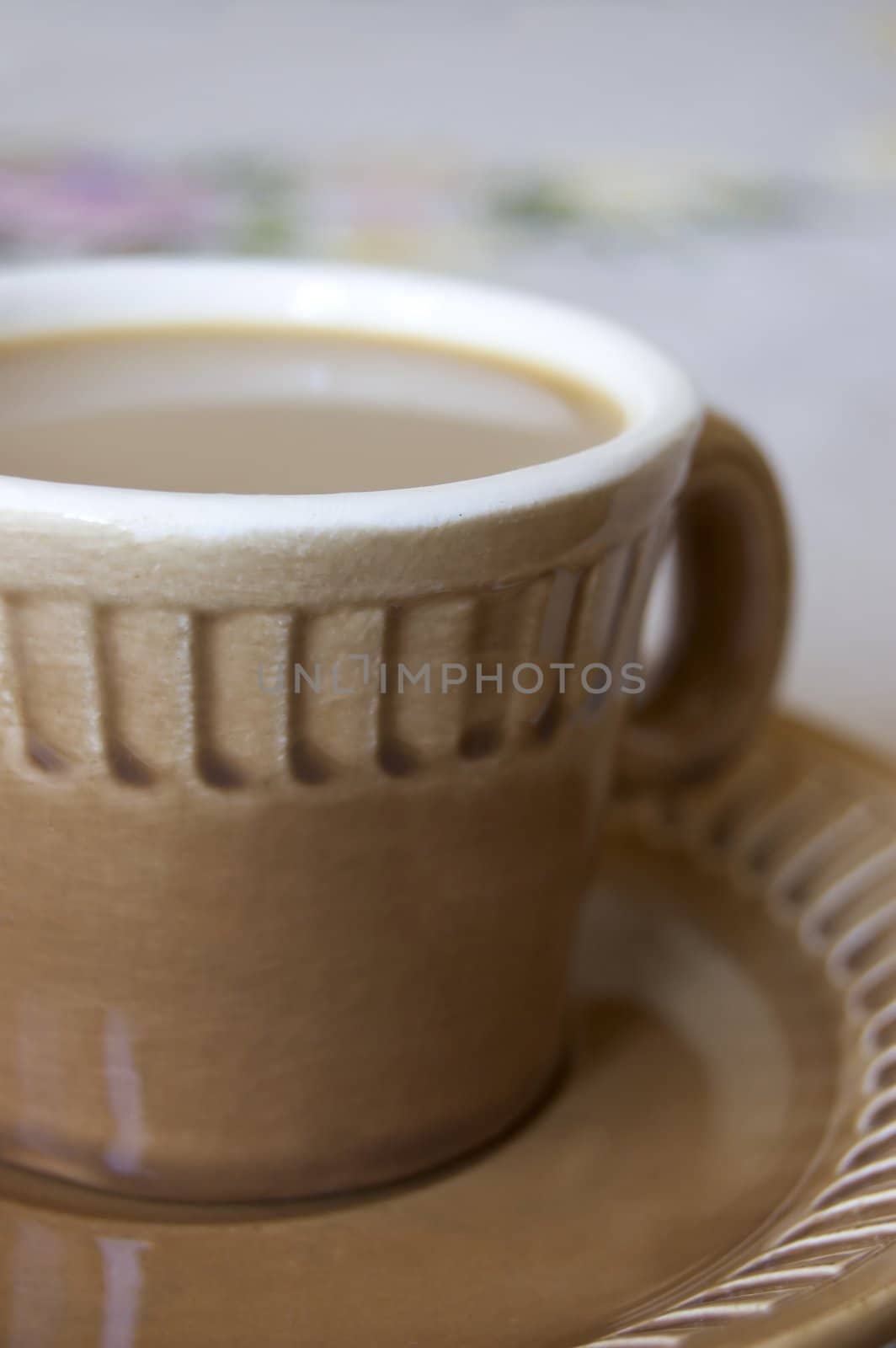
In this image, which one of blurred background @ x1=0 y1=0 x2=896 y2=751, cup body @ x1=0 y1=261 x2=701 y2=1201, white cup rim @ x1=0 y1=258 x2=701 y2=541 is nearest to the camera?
cup body @ x1=0 y1=261 x2=701 y2=1201

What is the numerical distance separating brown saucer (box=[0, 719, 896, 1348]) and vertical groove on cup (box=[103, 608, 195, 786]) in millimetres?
139

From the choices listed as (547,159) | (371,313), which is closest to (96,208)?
(547,159)

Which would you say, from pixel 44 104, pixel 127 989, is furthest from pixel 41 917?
pixel 44 104

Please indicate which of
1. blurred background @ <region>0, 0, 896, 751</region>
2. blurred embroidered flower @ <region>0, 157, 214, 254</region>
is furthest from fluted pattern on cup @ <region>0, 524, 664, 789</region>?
blurred embroidered flower @ <region>0, 157, 214, 254</region>

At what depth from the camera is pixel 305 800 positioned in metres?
0.39

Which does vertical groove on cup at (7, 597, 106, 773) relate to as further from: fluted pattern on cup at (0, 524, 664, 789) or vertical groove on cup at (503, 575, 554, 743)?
vertical groove on cup at (503, 575, 554, 743)

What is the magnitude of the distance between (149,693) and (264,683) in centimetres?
3

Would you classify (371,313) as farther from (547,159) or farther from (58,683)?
(547,159)

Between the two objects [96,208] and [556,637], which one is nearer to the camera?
[556,637]

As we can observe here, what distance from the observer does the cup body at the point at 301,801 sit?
1.19 ft

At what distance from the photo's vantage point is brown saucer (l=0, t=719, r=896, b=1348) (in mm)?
394

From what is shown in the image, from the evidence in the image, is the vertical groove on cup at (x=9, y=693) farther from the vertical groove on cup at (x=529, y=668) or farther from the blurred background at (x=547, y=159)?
the blurred background at (x=547, y=159)

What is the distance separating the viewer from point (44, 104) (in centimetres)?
167

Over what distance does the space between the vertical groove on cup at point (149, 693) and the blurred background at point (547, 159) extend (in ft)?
2.97
